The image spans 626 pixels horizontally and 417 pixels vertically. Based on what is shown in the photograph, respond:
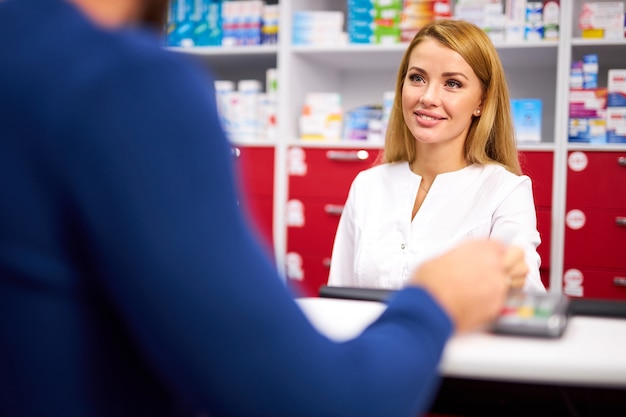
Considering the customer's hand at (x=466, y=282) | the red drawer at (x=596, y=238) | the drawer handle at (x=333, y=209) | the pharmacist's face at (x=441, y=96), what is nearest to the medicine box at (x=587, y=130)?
the red drawer at (x=596, y=238)

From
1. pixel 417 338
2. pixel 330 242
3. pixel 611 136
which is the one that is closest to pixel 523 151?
pixel 611 136

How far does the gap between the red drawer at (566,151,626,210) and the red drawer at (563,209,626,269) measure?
0.04 m

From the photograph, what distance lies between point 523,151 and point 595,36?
603mm

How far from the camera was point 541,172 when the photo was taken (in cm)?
331

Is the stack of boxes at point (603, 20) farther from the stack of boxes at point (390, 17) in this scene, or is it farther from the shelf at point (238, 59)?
the shelf at point (238, 59)

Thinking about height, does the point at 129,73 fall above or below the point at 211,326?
above

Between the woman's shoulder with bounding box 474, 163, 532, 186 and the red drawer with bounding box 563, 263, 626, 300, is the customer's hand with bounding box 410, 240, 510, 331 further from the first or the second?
the red drawer with bounding box 563, 263, 626, 300

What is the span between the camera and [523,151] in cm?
334

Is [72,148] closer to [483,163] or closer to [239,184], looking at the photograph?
[239,184]

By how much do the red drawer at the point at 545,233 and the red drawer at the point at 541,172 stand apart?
0.04 meters

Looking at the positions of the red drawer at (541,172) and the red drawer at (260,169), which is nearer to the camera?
the red drawer at (541,172)

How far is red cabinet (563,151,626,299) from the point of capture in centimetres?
322

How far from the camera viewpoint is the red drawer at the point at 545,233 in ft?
10.8

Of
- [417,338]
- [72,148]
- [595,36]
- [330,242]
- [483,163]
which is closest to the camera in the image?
[72,148]
